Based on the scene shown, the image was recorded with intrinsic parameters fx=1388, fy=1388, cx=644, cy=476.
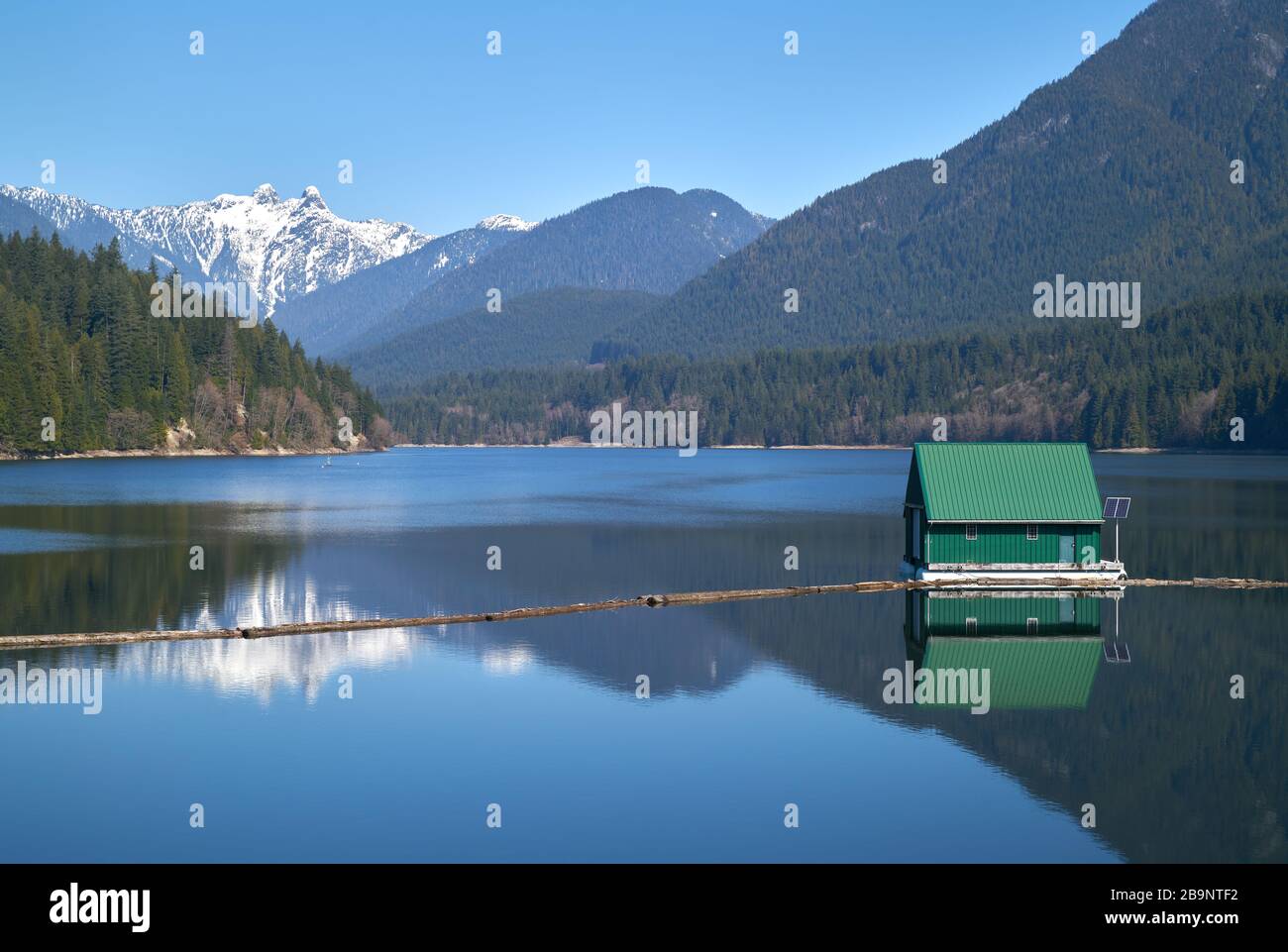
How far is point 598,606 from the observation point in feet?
173

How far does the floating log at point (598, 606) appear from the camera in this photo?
42781 mm

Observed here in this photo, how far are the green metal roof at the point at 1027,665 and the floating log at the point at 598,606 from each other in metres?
11.2

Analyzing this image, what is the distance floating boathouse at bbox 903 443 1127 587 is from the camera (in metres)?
55.4

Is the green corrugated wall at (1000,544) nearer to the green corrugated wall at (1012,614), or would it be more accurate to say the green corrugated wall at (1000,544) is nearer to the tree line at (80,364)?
the green corrugated wall at (1012,614)

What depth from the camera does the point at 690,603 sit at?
54.9 metres

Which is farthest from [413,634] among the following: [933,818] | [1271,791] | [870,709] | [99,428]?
[99,428]

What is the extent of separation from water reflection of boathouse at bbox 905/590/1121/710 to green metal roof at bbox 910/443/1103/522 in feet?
10.5

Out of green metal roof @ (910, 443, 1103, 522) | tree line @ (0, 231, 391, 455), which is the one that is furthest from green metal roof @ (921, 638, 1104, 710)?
tree line @ (0, 231, 391, 455)

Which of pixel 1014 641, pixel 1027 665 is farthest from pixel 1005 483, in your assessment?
pixel 1027 665

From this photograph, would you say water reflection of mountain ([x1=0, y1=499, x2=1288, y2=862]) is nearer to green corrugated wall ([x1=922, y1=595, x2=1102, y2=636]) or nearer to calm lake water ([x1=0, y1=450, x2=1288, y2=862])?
calm lake water ([x1=0, y1=450, x2=1288, y2=862])

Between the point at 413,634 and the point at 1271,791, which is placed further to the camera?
the point at 413,634

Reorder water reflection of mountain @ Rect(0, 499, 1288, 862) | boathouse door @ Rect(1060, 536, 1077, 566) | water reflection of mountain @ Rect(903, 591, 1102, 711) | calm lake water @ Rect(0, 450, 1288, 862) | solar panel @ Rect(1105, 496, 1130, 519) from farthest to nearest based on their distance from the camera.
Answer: solar panel @ Rect(1105, 496, 1130, 519) < boathouse door @ Rect(1060, 536, 1077, 566) < water reflection of mountain @ Rect(903, 591, 1102, 711) < water reflection of mountain @ Rect(0, 499, 1288, 862) < calm lake water @ Rect(0, 450, 1288, 862)
